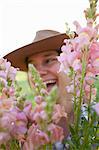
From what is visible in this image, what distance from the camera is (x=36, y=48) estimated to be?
1.16 m

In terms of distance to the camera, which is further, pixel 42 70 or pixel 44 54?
pixel 44 54

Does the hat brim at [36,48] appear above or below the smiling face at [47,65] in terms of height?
above

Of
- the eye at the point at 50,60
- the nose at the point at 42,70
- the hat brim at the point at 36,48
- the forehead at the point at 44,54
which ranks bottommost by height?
the nose at the point at 42,70

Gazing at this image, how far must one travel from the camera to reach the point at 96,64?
58cm

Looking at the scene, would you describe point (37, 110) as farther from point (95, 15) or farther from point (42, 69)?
point (42, 69)

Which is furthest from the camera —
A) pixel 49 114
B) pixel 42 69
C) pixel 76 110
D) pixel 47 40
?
pixel 47 40

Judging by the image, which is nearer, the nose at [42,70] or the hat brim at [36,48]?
the nose at [42,70]

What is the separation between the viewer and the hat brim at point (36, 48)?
116 centimetres

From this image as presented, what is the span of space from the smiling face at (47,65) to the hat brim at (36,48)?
0.06 ft

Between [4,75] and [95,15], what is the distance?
0.18 meters

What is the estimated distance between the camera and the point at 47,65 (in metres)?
1.11

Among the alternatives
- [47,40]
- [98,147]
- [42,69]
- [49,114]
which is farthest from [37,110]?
[47,40]

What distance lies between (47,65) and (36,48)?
0.26ft

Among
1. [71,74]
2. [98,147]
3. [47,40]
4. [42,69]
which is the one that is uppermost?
[47,40]
